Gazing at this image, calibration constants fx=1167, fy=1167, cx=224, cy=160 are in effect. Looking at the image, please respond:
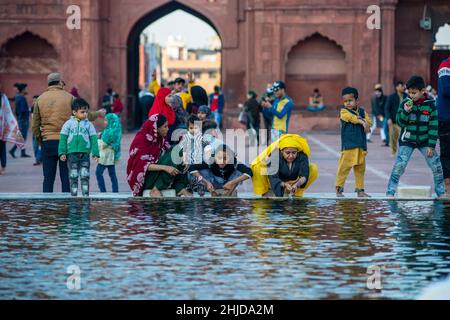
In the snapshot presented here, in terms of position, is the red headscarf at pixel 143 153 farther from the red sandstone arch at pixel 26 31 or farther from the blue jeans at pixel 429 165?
the red sandstone arch at pixel 26 31

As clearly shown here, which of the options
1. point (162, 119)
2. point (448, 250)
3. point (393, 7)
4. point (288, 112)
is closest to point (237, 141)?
point (393, 7)

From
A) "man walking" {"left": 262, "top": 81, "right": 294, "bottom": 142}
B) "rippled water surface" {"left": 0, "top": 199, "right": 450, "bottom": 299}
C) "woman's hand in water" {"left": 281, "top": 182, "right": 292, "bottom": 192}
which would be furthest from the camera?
"man walking" {"left": 262, "top": 81, "right": 294, "bottom": 142}

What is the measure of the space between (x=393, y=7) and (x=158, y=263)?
26.0 meters

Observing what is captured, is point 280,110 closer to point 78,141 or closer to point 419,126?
point 419,126

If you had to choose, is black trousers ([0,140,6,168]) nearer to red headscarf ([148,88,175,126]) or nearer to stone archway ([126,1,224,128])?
red headscarf ([148,88,175,126])

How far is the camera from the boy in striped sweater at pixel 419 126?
43.4 feet

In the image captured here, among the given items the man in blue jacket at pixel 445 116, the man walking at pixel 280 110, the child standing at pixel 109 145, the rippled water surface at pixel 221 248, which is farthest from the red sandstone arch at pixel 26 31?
the man in blue jacket at pixel 445 116

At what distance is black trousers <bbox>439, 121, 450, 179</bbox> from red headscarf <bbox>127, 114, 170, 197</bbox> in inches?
131

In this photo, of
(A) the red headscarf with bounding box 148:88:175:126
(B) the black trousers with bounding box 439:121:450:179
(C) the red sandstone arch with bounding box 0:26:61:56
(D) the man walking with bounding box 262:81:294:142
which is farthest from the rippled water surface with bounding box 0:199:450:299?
(C) the red sandstone arch with bounding box 0:26:61:56

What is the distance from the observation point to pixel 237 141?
29250mm

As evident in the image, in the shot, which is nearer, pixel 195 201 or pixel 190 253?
pixel 190 253

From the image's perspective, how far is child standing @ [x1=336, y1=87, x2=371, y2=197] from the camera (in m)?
13.5

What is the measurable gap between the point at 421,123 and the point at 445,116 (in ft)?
2.08
